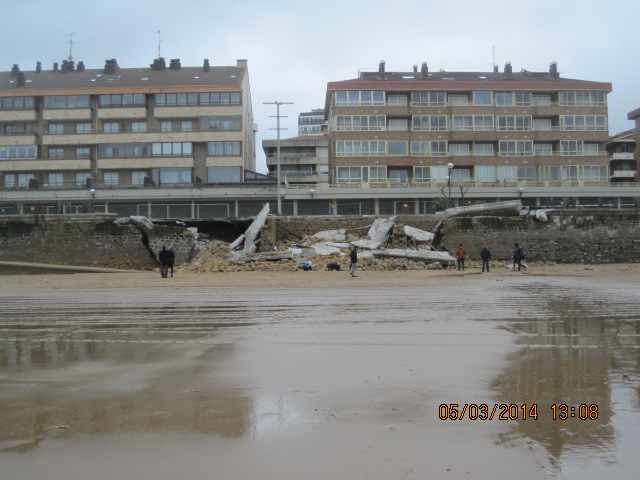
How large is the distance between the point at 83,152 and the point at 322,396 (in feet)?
190

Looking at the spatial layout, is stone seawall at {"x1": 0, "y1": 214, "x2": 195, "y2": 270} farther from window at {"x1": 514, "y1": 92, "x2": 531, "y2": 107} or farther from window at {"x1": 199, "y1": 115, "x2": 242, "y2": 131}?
window at {"x1": 514, "y1": 92, "x2": 531, "y2": 107}

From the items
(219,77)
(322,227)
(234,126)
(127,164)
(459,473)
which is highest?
(219,77)

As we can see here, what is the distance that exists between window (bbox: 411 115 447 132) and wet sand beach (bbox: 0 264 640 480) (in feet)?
157

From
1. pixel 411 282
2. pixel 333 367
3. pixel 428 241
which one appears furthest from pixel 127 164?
pixel 333 367

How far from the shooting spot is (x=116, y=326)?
9.05m

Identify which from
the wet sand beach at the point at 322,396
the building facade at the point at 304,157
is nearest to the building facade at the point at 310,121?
the building facade at the point at 304,157

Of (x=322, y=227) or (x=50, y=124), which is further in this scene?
(x=50, y=124)

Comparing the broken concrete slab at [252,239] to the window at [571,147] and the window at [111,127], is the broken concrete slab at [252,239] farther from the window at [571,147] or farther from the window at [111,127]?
the window at [571,147]

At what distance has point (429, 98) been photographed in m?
56.2

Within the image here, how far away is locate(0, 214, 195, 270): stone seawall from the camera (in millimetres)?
28625

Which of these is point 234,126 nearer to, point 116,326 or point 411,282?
point 411,282

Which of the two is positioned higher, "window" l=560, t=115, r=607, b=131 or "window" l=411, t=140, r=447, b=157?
"window" l=560, t=115, r=607, b=131

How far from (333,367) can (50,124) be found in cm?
6028

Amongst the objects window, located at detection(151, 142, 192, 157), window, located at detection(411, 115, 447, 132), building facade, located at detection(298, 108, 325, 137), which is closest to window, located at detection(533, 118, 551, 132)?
window, located at detection(411, 115, 447, 132)
